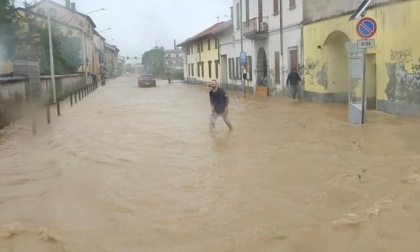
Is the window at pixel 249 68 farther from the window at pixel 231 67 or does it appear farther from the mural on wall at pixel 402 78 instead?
the mural on wall at pixel 402 78

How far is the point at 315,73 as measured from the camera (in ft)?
74.4

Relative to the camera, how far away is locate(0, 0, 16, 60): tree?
101 ft

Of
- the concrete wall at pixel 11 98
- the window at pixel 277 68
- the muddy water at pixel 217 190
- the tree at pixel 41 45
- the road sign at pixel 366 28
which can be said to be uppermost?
the tree at pixel 41 45

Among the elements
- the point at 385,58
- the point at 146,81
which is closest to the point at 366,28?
the point at 385,58

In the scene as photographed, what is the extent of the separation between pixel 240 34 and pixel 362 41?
2316cm

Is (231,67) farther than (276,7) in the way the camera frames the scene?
Yes

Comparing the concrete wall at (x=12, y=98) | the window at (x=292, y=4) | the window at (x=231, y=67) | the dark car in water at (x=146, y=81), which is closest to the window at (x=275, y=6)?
the window at (x=292, y=4)

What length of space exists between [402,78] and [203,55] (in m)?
36.2

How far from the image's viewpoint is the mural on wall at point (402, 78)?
15.1 meters

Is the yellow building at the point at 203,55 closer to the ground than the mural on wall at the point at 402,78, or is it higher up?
higher up

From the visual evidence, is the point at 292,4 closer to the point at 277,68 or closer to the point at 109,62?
the point at 277,68

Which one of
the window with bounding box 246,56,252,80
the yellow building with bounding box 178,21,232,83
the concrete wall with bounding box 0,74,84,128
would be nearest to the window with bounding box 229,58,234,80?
the yellow building with bounding box 178,21,232,83

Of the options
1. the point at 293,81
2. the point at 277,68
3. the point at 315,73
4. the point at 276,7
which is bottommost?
the point at 293,81

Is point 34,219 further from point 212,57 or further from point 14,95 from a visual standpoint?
point 212,57
